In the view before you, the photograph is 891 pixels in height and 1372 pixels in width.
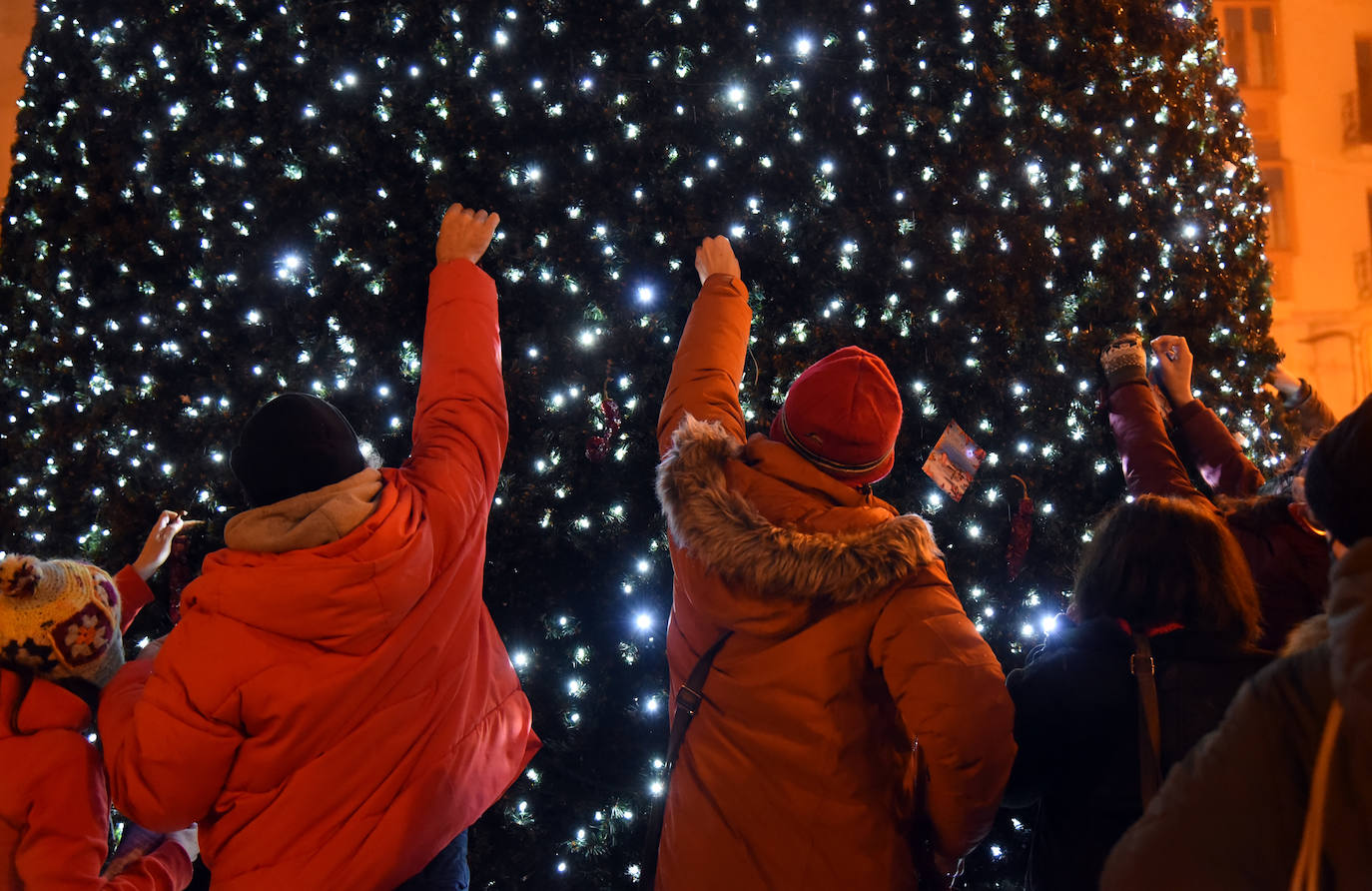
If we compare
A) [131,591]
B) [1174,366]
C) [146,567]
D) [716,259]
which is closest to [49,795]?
[131,591]

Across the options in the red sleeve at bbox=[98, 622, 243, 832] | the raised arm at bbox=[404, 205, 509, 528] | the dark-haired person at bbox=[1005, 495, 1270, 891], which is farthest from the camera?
the raised arm at bbox=[404, 205, 509, 528]

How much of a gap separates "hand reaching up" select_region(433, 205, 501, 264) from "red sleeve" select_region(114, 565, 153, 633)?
155 centimetres

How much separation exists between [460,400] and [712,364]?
0.74m

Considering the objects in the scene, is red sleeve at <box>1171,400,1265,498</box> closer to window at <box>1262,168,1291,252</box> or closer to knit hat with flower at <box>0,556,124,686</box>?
knit hat with flower at <box>0,556,124,686</box>

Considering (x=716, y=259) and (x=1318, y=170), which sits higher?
(x=1318, y=170)

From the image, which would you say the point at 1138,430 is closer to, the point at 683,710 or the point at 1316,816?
the point at 683,710

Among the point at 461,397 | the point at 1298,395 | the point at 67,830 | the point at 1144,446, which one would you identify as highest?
the point at 461,397

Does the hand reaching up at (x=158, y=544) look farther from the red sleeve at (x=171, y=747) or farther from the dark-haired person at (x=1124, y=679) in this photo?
the dark-haired person at (x=1124, y=679)

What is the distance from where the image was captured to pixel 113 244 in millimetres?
3191

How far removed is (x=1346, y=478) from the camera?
996 mm

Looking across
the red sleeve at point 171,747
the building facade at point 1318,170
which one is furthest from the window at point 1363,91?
the red sleeve at point 171,747

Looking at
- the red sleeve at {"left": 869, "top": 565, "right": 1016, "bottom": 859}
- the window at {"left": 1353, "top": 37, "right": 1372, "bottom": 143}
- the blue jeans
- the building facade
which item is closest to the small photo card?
the red sleeve at {"left": 869, "top": 565, "right": 1016, "bottom": 859}

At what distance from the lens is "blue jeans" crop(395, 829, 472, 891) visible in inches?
74.0

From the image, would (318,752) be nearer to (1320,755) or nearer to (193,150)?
(1320,755)
